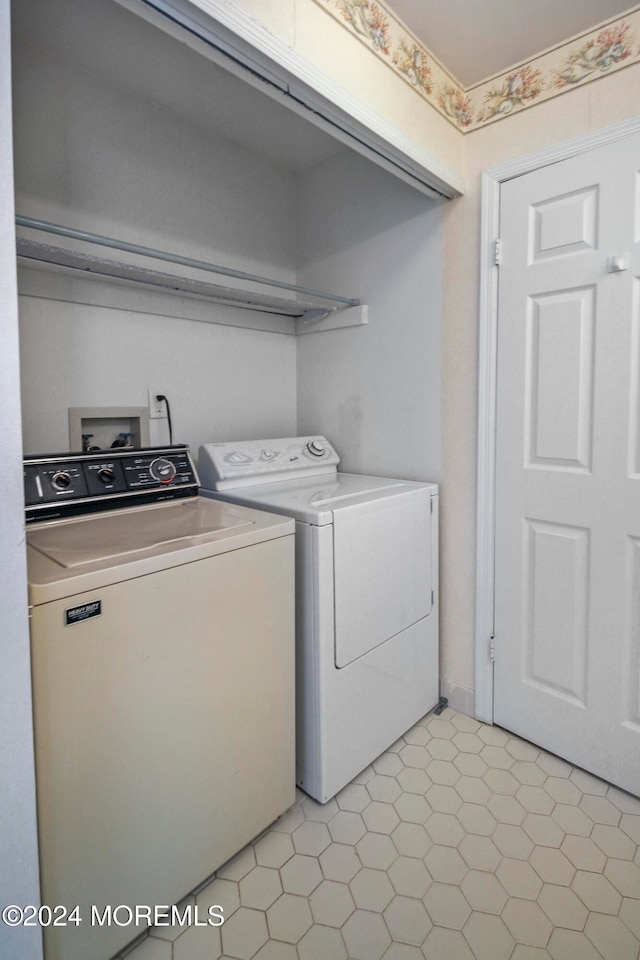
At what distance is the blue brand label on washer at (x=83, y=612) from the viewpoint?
3.30 ft

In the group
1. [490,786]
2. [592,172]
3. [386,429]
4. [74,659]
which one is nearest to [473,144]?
[592,172]

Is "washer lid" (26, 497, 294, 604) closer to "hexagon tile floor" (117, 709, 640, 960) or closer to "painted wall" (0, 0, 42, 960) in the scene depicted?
"painted wall" (0, 0, 42, 960)

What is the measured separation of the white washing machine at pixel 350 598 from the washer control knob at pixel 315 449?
0.12 metres

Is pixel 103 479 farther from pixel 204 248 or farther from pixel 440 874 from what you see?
pixel 440 874

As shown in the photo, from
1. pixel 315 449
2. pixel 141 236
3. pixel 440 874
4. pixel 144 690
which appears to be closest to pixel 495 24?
pixel 141 236

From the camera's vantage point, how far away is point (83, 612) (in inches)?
40.5

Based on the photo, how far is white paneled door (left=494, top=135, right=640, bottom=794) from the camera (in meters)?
1.57

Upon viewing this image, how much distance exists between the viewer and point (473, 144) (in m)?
1.90

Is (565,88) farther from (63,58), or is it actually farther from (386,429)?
(63,58)

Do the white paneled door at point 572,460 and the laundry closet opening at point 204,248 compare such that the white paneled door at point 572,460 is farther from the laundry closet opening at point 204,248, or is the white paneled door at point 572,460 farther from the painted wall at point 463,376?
the laundry closet opening at point 204,248

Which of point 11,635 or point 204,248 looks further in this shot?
point 204,248

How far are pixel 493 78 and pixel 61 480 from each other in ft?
6.82

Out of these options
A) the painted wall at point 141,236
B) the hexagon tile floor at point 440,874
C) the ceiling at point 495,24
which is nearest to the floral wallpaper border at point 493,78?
the ceiling at point 495,24

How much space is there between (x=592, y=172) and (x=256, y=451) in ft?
4.96
